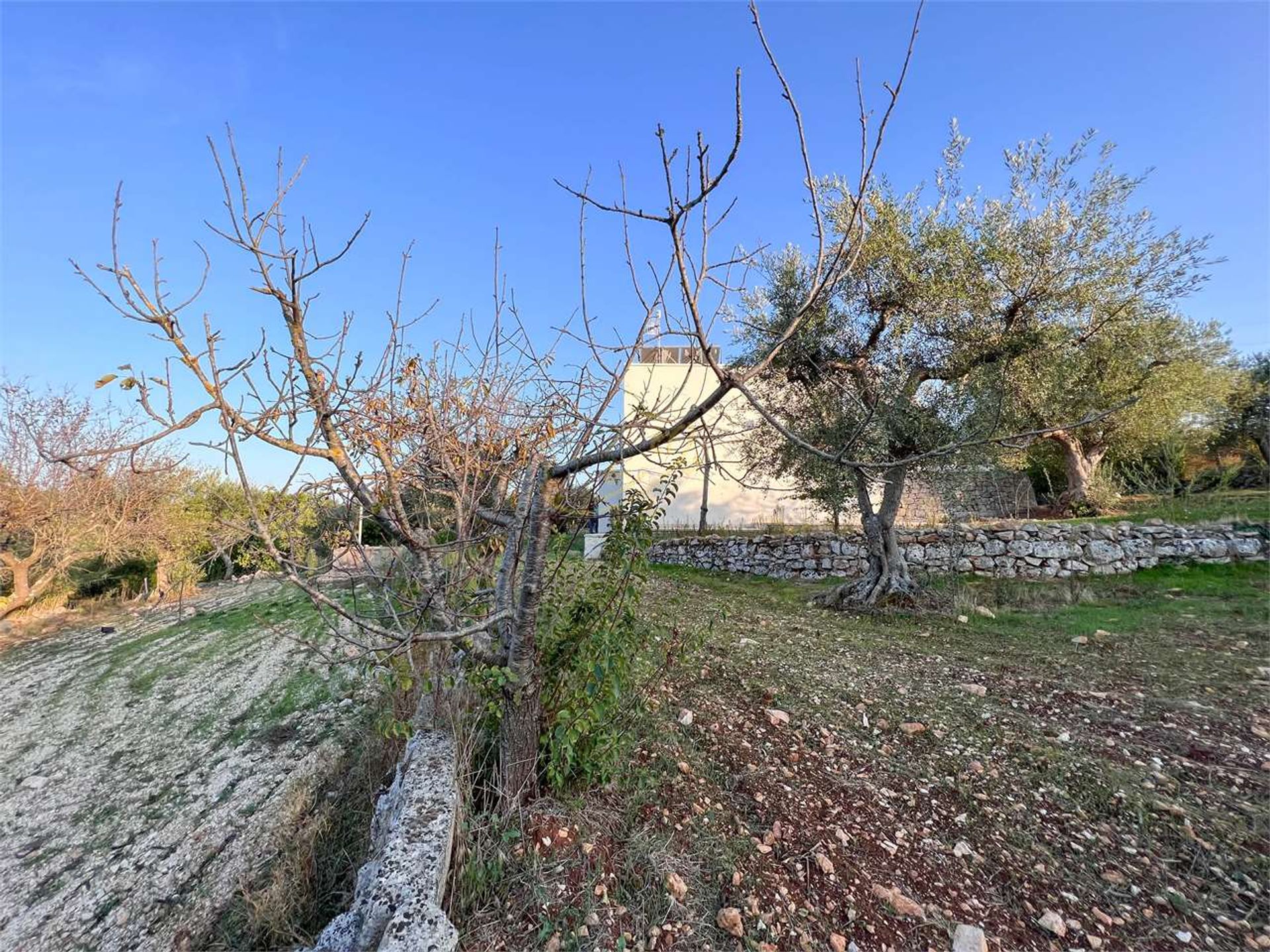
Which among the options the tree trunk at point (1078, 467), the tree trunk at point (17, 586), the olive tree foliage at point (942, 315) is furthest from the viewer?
the tree trunk at point (1078, 467)

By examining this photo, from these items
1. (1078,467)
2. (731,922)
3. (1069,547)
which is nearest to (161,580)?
(731,922)

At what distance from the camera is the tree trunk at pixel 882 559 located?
312 inches

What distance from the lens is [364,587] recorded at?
8.97 ft

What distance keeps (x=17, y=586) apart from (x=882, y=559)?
17082 millimetres

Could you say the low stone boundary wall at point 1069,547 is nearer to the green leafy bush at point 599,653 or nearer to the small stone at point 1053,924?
the small stone at point 1053,924

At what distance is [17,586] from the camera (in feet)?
38.0

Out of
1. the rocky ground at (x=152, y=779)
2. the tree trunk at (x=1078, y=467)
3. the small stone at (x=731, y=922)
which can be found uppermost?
the tree trunk at (x=1078, y=467)

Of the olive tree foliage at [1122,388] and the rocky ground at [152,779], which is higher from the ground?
the olive tree foliage at [1122,388]

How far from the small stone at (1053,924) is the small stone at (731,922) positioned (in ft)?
3.94

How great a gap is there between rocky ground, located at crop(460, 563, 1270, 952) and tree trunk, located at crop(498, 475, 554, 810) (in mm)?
201

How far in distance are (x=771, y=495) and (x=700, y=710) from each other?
15137mm

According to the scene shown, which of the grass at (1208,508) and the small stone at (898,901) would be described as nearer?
the small stone at (898,901)

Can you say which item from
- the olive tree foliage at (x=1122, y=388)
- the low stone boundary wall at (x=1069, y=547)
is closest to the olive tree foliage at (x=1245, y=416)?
the olive tree foliage at (x=1122, y=388)

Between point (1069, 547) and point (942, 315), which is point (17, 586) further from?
point (1069, 547)
